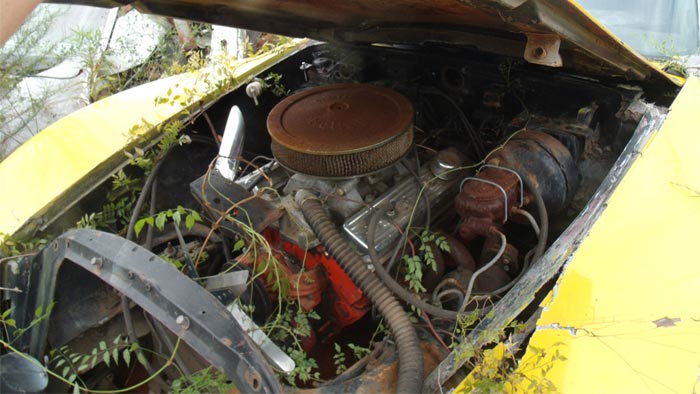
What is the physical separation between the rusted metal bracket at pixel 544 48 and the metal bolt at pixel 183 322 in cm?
100

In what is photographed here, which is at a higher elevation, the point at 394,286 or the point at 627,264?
the point at 627,264

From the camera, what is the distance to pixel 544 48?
1140 millimetres

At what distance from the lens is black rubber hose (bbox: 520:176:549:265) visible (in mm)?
1327

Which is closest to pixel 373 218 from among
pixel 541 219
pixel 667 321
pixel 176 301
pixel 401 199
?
pixel 401 199

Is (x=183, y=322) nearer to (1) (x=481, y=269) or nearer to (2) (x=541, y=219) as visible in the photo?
(1) (x=481, y=269)

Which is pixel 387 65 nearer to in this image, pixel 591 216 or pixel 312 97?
pixel 312 97

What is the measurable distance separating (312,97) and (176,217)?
669 mm

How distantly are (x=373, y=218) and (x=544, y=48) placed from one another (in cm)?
65

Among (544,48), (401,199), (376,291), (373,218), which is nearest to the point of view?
(544,48)

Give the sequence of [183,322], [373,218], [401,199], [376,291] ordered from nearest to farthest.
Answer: [183,322] → [376,291] → [373,218] → [401,199]

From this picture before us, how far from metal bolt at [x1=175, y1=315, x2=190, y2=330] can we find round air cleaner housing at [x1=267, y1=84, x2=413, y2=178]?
23.6 inches

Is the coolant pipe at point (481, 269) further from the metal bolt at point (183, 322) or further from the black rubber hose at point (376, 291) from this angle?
the metal bolt at point (183, 322)

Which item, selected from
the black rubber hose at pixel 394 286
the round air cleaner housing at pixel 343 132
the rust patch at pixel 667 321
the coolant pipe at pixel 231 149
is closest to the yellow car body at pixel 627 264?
the rust patch at pixel 667 321

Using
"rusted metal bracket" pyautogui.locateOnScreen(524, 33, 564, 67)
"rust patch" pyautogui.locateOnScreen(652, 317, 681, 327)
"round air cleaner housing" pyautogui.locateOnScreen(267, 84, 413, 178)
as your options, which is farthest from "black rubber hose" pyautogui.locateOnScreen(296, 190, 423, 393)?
"rusted metal bracket" pyautogui.locateOnScreen(524, 33, 564, 67)
